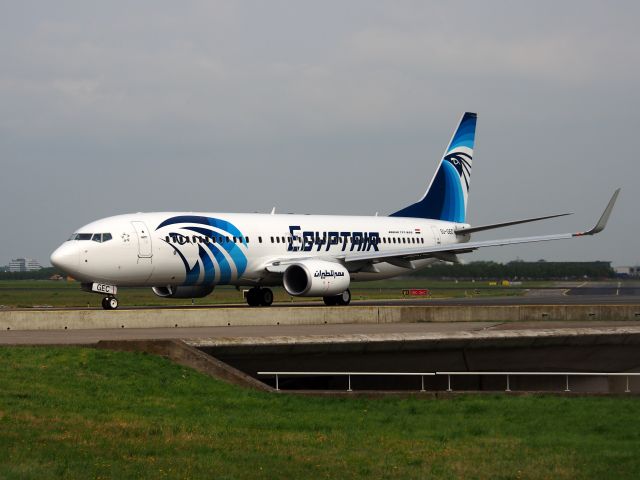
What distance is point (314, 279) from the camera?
37.5 meters

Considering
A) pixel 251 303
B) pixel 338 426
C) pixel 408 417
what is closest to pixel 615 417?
pixel 408 417

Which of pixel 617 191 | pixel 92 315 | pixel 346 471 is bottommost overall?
pixel 346 471

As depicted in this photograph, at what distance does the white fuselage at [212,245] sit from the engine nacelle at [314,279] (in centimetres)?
112

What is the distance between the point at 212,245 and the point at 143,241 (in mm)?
2972

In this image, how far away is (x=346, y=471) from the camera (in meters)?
12.1

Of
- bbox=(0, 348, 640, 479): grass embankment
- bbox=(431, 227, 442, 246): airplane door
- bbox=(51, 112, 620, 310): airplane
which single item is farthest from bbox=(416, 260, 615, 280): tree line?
bbox=(0, 348, 640, 479): grass embankment

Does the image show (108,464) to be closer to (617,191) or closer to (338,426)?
(338,426)

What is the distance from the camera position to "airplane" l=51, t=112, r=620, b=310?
114ft

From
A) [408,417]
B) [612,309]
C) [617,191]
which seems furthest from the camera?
[617,191]

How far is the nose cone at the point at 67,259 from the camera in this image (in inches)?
1330

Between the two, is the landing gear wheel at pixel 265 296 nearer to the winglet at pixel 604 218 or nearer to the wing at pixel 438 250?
the wing at pixel 438 250

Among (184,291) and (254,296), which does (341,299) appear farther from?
(184,291)

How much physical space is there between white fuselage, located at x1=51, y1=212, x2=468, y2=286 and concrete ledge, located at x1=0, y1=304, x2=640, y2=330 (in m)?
5.27

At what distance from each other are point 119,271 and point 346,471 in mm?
23717
